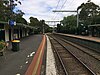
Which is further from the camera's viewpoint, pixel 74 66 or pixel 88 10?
pixel 88 10

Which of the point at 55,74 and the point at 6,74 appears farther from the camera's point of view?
the point at 55,74

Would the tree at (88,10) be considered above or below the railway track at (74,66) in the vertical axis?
above

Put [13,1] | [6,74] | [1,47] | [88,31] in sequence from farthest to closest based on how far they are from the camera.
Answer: [88,31] → [13,1] → [1,47] → [6,74]

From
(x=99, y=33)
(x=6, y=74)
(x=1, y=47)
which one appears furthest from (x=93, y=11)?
(x=6, y=74)

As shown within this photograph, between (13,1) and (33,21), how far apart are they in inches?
3953

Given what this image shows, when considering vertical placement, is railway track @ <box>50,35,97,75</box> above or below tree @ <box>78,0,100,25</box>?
below

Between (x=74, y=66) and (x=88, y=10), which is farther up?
(x=88, y=10)

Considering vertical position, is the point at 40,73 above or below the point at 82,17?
below

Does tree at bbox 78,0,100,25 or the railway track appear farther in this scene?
tree at bbox 78,0,100,25

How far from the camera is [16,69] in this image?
11.0 m

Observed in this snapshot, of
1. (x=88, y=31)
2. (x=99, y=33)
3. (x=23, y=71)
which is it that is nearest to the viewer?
(x=23, y=71)

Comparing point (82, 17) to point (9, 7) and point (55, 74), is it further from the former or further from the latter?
point (55, 74)

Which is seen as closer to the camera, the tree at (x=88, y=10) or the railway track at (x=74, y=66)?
the railway track at (x=74, y=66)

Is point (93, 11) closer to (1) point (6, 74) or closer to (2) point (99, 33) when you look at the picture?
(2) point (99, 33)
